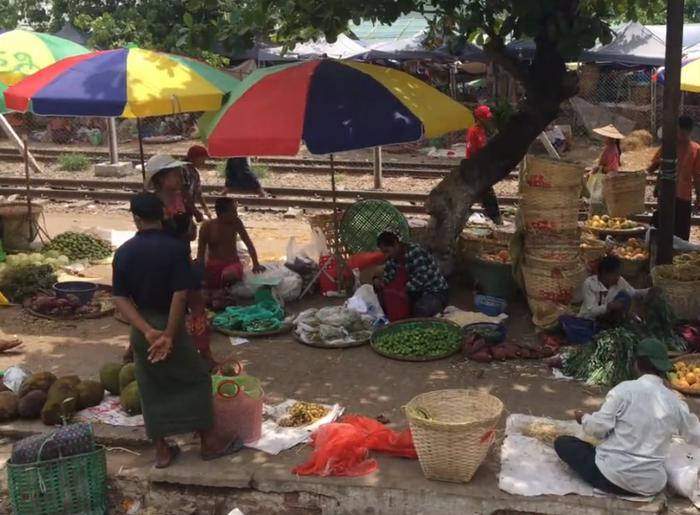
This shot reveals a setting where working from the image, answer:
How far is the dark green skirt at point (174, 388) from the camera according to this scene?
5020 mm

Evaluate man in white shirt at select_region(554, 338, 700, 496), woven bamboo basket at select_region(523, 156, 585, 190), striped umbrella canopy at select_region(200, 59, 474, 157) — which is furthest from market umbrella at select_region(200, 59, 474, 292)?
man in white shirt at select_region(554, 338, 700, 496)

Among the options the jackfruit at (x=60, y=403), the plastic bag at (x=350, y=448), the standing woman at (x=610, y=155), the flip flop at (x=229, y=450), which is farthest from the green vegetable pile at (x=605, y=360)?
the standing woman at (x=610, y=155)

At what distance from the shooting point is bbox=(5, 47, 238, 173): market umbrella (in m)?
7.36

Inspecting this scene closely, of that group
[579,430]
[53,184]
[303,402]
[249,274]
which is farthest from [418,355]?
[53,184]

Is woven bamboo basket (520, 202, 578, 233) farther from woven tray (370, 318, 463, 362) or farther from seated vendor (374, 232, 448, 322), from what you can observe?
woven tray (370, 318, 463, 362)

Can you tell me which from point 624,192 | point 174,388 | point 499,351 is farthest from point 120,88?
point 624,192

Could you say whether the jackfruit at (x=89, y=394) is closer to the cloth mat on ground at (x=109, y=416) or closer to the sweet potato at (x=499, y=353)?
the cloth mat on ground at (x=109, y=416)

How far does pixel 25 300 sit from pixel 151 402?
428cm

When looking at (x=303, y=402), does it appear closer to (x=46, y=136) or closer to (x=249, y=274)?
(x=249, y=274)

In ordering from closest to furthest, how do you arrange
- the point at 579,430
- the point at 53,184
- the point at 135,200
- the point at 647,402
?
the point at 647,402
the point at 135,200
the point at 579,430
the point at 53,184

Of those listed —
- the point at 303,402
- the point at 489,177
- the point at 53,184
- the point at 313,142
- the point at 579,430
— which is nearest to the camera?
the point at 579,430

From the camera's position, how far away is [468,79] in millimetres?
26797

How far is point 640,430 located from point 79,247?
26.4ft

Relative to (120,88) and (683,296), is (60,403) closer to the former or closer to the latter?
(120,88)
